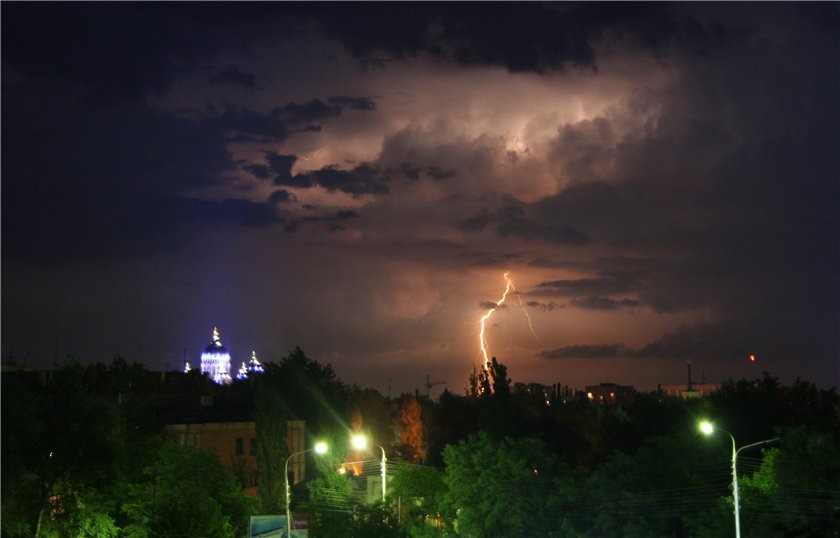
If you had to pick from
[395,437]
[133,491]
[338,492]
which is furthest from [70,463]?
[395,437]

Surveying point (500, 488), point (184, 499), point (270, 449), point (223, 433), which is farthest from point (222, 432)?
point (500, 488)

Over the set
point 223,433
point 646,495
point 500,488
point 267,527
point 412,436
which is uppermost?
point 223,433

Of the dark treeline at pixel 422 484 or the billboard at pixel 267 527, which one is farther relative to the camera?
the billboard at pixel 267 527

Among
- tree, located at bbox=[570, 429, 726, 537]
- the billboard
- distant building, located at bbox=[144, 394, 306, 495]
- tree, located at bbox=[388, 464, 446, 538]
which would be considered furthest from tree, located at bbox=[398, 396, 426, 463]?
tree, located at bbox=[570, 429, 726, 537]

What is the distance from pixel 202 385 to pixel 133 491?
9145 cm

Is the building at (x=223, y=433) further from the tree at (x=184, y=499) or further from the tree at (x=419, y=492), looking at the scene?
the tree at (x=419, y=492)

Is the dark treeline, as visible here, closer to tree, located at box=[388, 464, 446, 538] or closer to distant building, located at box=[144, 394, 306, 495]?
tree, located at box=[388, 464, 446, 538]

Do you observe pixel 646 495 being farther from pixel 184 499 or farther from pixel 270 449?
pixel 270 449

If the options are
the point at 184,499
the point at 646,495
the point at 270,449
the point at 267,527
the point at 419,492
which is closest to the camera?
the point at 646,495

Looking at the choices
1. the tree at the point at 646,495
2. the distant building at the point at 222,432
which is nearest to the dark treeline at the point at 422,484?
the tree at the point at 646,495

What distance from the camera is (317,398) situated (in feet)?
378

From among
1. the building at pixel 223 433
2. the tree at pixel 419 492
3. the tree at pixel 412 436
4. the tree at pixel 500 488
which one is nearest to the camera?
the tree at pixel 500 488

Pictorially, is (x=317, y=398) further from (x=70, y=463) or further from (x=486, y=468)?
(x=486, y=468)

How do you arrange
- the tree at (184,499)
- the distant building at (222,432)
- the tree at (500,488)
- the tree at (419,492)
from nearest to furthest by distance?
the tree at (500,488)
the tree at (419,492)
the tree at (184,499)
the distant building at (222,432)
